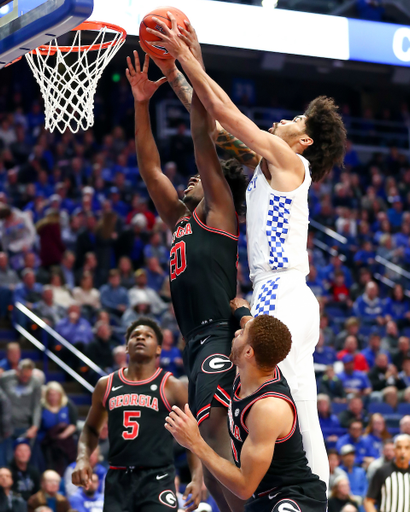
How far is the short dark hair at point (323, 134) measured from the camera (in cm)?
459

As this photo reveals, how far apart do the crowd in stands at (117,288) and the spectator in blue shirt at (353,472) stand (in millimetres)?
18

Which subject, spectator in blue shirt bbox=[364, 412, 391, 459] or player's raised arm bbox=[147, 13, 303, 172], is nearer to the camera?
player's raised arm bbox=[147, 13, 303, 172]

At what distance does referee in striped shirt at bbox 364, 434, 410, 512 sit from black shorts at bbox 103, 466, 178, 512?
3253 mm

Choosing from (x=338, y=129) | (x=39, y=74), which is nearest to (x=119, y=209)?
(x=39, y=74)

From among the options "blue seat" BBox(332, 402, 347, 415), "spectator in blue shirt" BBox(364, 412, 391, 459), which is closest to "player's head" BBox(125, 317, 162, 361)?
A: "spectator in blue shirt" BBox(364, 412, 391, 459)

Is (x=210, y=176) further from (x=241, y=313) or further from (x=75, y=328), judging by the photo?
(x=75, y=328)

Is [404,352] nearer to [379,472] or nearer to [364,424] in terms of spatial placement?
[364,424]

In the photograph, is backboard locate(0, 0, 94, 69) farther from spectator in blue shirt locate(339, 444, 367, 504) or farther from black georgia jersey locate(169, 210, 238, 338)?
spectator in blue shirt locate(339, 444, 367, 504)

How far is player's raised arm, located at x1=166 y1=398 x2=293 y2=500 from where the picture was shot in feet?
12.1

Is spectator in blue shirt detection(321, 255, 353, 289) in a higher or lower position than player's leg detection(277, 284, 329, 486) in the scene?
higher

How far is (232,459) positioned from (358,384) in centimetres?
846

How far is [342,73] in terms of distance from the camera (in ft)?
65.0

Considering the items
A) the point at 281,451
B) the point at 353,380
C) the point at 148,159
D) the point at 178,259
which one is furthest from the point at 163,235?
the point at 281,451

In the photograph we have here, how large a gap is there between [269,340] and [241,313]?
621mm
